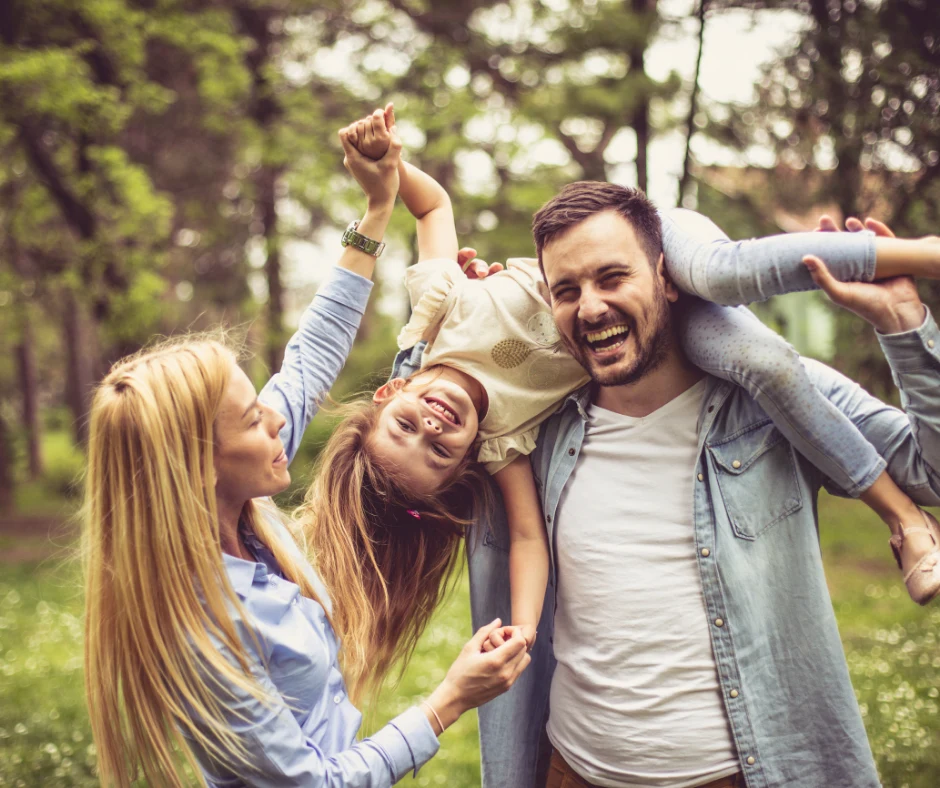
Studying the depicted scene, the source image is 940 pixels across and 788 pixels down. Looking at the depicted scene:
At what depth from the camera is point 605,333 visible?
2293mm

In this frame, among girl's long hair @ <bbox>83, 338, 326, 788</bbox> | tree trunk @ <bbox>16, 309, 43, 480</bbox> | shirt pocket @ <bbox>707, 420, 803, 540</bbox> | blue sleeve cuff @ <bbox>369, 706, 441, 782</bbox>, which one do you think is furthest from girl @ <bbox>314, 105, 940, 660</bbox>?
tree trunk @ <bbox>16, 309, 43, 480</bbox>

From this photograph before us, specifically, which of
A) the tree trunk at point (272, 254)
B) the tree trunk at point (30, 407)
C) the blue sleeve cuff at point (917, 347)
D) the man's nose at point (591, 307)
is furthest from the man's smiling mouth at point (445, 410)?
the tree trunk at point (30, 407)

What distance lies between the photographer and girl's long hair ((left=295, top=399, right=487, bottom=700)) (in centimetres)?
261

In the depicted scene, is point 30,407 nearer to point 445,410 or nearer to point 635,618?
point 445,410

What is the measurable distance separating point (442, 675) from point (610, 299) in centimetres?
456

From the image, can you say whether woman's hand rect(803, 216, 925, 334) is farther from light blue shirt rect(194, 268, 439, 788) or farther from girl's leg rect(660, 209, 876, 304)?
light blue shirt rect(194, 268, 439, 788)

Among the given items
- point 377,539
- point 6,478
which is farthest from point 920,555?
point 6,478

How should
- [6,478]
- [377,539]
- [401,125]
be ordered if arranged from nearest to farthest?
[377,539]
[401,125]
[6,478]

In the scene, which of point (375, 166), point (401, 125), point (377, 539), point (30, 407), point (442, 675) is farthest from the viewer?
point (30, 407)

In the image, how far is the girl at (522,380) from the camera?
2111 millimetres

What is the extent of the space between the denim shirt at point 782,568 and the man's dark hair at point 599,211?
45 centimetres

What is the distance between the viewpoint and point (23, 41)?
9.71 metres

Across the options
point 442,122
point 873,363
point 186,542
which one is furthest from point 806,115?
point 186,542

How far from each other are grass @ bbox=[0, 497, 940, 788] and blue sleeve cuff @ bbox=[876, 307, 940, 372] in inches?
67.7
